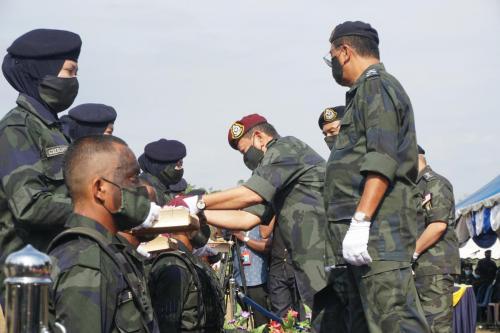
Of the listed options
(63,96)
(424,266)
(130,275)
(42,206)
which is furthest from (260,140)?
(130,275)

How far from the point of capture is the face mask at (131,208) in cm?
405

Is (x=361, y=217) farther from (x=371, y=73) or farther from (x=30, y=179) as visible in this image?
(x=30, y=179)

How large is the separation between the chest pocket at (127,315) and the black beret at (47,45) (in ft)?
6.12

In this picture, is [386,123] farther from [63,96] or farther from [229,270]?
[229,270]

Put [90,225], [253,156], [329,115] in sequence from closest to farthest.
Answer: [90,225] < [253,156] < [329,115]

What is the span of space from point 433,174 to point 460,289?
86.7 inches

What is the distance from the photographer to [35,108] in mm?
5012

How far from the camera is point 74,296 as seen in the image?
3.63m

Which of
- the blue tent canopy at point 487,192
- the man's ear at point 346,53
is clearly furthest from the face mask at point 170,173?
the blue tent canopy at point 487,192

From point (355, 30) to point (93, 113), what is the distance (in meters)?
2.29

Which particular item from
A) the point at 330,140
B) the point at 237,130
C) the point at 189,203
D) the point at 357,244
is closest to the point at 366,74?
the point at 357,244

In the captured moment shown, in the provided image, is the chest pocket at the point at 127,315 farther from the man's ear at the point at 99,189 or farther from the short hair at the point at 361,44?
the short hair at the point at 361,44

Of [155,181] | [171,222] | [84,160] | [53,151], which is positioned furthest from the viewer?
[155,181]

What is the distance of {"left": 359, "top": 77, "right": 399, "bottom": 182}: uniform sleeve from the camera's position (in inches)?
205
